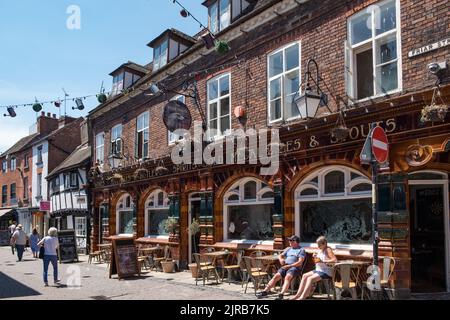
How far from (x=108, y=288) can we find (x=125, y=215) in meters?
8.30

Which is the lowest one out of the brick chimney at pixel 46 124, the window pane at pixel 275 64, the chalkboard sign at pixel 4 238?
the chalkboard sign at pixel 4 238

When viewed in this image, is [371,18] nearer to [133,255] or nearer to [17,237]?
[133,255]

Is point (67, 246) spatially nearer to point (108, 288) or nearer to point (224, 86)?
point (108, 288)

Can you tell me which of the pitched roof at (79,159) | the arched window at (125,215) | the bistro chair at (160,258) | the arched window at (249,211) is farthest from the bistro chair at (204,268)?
the pitched roof at (79,159)

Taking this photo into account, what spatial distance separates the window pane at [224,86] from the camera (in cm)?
1380

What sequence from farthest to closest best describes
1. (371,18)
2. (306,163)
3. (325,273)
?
(306,163) → (371,18) → (325,273)

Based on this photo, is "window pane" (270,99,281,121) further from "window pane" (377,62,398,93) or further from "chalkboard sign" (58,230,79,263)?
"chalkboard sign" (58,230,79,263)

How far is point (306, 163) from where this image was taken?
35.9 ft

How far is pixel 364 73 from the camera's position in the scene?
10211 millimetres

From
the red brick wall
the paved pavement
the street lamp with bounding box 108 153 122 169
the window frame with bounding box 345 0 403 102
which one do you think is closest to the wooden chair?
the paved pavement

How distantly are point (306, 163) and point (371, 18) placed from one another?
11.3 ft

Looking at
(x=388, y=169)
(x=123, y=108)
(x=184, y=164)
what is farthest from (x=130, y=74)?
(x=388, y=169)

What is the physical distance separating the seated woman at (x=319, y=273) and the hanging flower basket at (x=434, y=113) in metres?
3.04

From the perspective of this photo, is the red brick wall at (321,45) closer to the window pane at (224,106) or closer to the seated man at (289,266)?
the window pane at (224,106)
